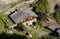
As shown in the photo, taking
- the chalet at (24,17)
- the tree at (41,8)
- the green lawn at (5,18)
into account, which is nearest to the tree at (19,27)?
the chalet at (24,17)

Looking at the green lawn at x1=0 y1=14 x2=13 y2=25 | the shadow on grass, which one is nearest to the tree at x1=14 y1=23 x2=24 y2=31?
the green lawn at x1=0 y1=14 x2=13 y2=25

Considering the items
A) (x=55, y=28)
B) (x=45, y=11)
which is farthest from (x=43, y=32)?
(x=45, y=11)

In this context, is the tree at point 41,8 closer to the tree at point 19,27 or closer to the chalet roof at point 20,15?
the chalet roof at point 20,15

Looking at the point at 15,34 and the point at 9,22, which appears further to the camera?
the point at 9,22

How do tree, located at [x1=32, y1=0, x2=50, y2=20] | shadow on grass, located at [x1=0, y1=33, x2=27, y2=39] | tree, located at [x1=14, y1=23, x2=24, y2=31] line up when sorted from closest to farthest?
shadow on grass, located at [x1=0, y1=33, x2=27, y2=39] → tree, located at [x1=14, y1=23, x2=24, y2=31] → tree, located at [x1=32, y1=0, x2=50, y2=20]

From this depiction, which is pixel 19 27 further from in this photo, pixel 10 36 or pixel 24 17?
pixel 10 36

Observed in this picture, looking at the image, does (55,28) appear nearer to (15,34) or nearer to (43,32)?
(43,32)

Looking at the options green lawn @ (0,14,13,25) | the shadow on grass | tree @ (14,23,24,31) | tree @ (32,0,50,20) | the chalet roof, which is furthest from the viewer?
tree @ (32,0,50,20)

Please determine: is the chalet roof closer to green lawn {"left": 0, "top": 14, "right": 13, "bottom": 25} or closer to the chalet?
the chalet
